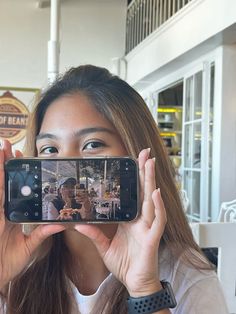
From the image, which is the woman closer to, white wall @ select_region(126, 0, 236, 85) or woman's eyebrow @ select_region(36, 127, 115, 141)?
woman's eyebrow @ select_region(36, 127, 115, 141)

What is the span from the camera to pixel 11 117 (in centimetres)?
514

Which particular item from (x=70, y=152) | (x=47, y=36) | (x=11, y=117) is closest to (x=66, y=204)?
(x=70, y=152)

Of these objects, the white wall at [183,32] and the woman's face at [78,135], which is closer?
the woman's face at [78,135]

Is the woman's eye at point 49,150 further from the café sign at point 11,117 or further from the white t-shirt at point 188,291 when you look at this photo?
the café sign at point 11,117

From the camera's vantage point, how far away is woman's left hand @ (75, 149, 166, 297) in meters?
0.63

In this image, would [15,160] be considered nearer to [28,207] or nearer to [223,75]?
[28,207]

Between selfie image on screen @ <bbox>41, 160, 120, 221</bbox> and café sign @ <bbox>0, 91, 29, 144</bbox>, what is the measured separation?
14.5ft

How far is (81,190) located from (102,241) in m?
0.09

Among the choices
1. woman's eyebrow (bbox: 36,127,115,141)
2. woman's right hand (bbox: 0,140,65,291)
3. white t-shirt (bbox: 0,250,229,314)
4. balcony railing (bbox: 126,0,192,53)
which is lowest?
white t-shirt (bbox: 0,250,229,314)

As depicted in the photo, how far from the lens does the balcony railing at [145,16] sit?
3496mm

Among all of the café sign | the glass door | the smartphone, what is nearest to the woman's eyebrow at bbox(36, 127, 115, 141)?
the smartphone

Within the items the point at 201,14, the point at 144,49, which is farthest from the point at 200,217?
the point at 144,49

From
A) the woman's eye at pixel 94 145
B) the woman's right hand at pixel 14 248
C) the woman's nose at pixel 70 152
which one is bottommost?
the woman's right hand at pixel 14 248

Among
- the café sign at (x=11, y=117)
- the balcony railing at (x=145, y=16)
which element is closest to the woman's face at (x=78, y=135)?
the balcony railing at (x=145, y=16)
